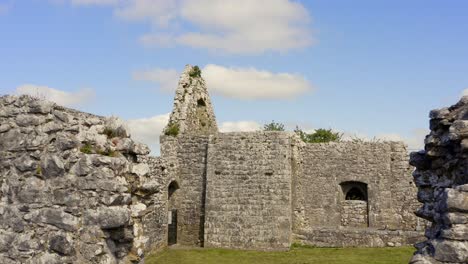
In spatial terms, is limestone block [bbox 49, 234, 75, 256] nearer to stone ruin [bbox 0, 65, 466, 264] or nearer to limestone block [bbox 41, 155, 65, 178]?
limestone block [bbox 41, 155, 65, 178]

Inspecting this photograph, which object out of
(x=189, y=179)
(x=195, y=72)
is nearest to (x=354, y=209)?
(x=189, y=179)

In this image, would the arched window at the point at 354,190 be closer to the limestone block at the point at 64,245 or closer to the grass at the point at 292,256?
the grass at the point at 292,256

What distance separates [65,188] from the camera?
6.97 meters

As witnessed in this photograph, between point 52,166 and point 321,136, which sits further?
point 321,136

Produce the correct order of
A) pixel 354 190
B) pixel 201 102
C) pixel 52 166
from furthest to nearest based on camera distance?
pixel 201 102
pixel 354 190
pixel 52 166

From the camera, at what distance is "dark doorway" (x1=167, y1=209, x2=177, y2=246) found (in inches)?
842

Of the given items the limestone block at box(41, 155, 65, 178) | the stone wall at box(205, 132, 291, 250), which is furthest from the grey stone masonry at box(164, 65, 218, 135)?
the limestone block at box(41, 155, 65, 178)

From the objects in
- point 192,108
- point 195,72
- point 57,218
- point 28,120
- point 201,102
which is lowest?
point 57,218

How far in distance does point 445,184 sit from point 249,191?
520 inches

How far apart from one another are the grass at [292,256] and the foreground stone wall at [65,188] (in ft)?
31.9

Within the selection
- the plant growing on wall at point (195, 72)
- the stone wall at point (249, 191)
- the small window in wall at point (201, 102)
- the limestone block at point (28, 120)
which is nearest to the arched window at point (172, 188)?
the stone wall at point (249, 191)

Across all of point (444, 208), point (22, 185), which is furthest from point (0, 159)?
point (444, 208)

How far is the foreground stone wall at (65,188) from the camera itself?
22.6 feet

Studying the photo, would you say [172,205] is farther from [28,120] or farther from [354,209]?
[28,120]
